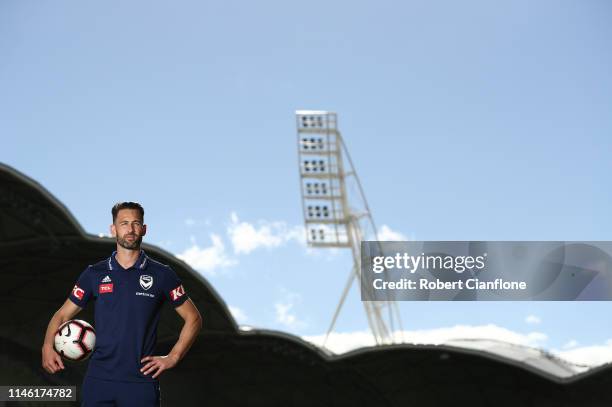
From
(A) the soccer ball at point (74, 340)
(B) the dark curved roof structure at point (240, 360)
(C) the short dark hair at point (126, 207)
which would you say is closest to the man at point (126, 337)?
(C) the short dark hair at point (126, 207)

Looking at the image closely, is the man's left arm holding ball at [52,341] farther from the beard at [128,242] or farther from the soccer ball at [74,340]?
the beard at [128,242]

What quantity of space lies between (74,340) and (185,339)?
1249 millimetres

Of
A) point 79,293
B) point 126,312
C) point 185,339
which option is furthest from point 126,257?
point 185,339

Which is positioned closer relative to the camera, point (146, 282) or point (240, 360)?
point (146, 282)

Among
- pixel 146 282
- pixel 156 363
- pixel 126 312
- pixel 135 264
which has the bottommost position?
pixel 156 363

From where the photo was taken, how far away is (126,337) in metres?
5.95

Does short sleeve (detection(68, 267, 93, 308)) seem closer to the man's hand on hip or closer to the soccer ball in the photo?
the soccer ball

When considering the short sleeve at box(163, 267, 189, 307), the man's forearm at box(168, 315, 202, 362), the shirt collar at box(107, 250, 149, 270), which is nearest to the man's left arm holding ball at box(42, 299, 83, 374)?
the shirt collar at box(107, 250, 149, 270)

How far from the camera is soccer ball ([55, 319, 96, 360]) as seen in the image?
255 inches

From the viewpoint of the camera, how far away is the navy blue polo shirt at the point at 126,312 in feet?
19.5

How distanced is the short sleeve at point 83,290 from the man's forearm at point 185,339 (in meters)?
0.93

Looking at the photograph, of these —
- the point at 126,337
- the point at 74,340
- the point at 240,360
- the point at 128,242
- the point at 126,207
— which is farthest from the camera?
the point at 240,360

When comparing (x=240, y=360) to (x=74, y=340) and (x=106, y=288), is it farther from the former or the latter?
(x=106, y=288)

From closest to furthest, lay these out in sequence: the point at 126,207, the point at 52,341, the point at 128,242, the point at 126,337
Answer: the point at 126,207 < the point at 128,242 < the point at 126,337 < the point at 52,341
